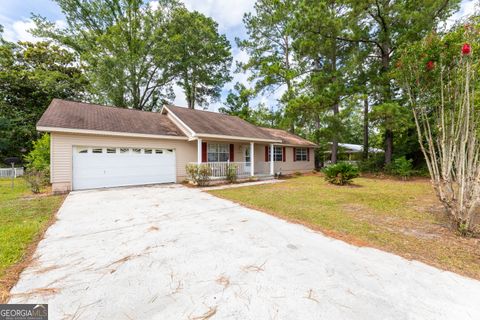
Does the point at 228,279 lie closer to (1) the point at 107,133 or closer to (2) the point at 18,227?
(2) the point at 18,227

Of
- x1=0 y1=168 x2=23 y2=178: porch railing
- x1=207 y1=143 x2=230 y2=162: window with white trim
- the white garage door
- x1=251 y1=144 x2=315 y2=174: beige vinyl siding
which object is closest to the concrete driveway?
the white garage door

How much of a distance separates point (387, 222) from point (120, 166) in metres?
10.9

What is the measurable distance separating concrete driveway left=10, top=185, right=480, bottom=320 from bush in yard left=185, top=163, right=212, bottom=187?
6292 mm

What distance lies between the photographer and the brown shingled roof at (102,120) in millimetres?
9406

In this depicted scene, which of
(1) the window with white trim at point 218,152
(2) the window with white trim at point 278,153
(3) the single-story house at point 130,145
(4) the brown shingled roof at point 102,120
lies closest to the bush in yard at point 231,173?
(3) the single-story house at point 130,145

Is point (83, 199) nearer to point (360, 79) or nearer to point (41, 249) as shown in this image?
point (41, 249)

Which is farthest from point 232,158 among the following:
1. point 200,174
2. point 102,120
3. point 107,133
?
point 102,120

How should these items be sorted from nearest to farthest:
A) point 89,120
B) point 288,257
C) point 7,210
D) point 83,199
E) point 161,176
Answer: point 288,257, point 7,210, point 83,199, point 89,120, point 161,176

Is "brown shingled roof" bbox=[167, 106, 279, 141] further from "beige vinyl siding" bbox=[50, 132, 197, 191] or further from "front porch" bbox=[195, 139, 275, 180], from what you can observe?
"beige vinyl siding" bbox=[50, 132, 197, 191]

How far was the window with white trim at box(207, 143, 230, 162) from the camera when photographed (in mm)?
→ 13125

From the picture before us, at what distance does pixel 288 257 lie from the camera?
3.25m

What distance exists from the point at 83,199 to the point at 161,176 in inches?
168

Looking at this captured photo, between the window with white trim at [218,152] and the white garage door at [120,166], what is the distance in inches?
89.2

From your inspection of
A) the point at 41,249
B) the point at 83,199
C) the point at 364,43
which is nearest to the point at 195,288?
the point at 41,249
